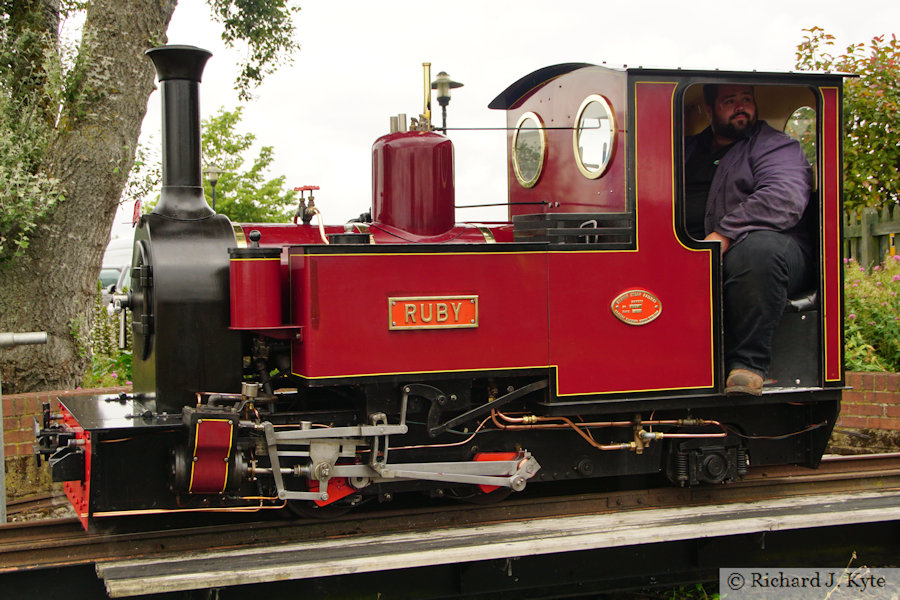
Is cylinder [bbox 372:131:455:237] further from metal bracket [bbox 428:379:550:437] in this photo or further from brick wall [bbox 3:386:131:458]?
brick wall [bbox 3:386:131:458]

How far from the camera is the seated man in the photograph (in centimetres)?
458

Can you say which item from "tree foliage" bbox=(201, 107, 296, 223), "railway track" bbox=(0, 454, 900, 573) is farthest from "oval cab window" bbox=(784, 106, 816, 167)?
"tree foliage" bbox=(201, 107, 296, 223)

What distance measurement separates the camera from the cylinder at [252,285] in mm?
4039

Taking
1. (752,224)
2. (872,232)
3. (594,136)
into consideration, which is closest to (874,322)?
(872,232)

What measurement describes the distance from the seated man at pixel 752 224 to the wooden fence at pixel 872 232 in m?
5.11

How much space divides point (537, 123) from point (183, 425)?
2902 millimetres

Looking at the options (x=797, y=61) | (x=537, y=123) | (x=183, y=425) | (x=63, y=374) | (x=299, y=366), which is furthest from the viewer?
(x=797, y=61)

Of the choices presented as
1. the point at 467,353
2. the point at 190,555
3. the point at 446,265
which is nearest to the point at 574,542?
the point at 467,353

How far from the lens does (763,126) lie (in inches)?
194

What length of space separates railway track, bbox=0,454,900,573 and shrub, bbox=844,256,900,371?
2058mm

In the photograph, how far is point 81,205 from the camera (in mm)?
7688

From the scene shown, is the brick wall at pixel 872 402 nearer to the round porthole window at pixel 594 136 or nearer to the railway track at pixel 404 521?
the railway track at pixel 404 521

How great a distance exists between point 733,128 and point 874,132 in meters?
5.36

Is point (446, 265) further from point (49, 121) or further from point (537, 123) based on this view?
point (49, 121)
